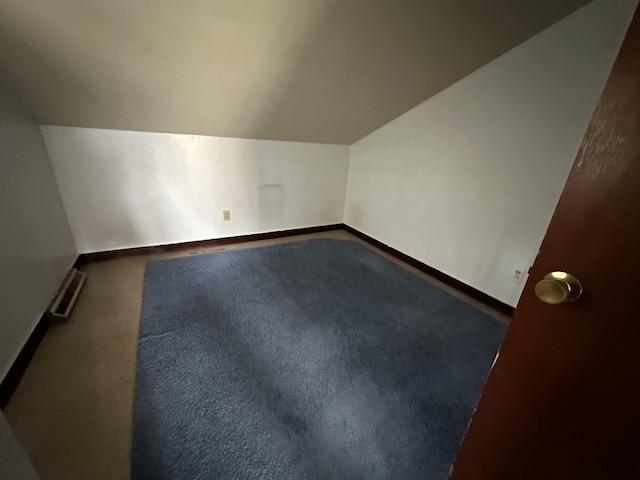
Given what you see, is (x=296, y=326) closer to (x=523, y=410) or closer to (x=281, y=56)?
(x=523, y=410)

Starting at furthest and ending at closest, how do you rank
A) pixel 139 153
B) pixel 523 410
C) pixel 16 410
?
1. pixel 139 153
2. pixel 16 410
3. pixel 523 410

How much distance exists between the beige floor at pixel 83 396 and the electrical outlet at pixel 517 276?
2268 millimetres

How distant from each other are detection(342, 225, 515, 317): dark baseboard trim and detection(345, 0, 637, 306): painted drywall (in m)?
0.05

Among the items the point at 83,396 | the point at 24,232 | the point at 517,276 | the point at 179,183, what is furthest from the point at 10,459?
the point at 517,276

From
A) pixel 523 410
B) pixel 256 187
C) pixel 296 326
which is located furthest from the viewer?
pixel 256 187

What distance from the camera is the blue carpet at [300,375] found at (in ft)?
3.14

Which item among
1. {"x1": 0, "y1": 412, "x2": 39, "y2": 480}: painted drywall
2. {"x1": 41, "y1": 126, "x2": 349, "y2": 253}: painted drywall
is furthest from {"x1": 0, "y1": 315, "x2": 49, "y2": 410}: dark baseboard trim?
{"x1": 41, "y1": 126, "x2": 349, "y2": 253}: painted drywall

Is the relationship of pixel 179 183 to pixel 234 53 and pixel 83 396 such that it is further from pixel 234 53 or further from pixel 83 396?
pixel 83 396

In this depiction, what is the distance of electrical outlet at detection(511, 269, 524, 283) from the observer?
1778mm

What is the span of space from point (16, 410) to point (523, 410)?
5.70 ft

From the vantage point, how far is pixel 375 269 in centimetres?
238

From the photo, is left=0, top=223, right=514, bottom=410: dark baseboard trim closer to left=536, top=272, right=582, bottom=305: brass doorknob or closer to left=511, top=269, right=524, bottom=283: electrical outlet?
left=511, top=269, right=524, bottom=283: electrical outlet

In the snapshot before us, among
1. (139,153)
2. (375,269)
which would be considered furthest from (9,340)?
(375,269)

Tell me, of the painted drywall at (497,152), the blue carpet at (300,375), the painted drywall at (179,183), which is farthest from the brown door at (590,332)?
the painted drywall at (179,183)
